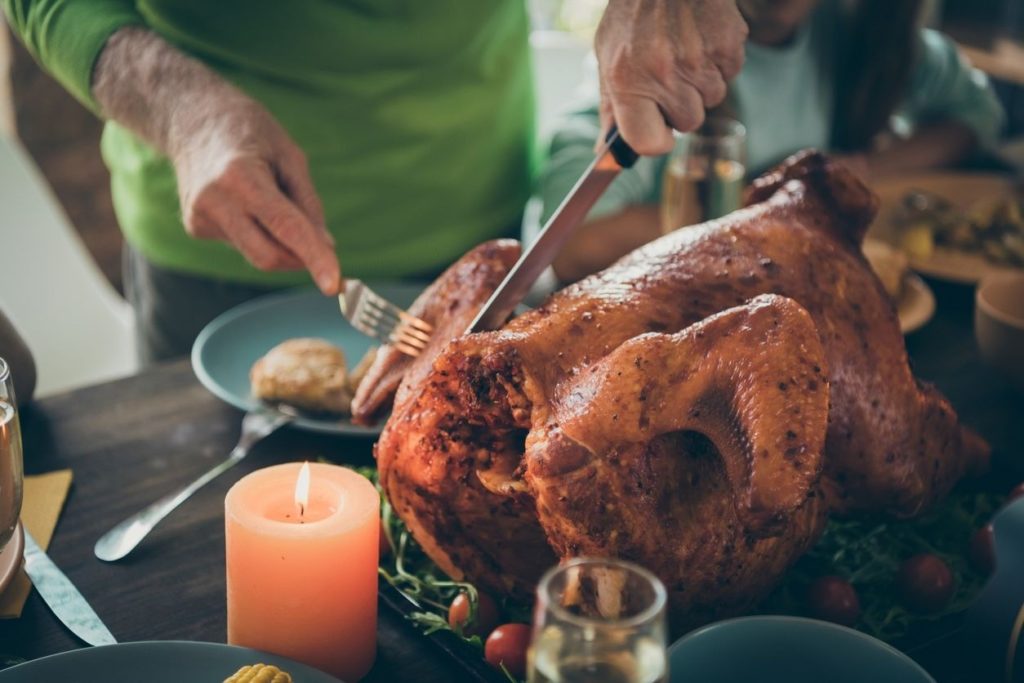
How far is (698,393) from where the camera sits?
100 cm

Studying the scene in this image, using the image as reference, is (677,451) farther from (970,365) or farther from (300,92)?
(300,92)

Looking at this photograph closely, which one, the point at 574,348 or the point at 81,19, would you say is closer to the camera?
the point at 574,348

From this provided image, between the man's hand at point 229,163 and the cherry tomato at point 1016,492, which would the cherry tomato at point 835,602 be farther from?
the man's hand at point 229,163

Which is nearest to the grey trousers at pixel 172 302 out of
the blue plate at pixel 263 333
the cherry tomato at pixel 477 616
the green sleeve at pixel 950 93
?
the blue plate at pixel 263 333

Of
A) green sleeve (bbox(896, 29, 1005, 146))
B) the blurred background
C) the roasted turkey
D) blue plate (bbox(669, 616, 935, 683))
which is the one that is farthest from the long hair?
blue plate (bbox(669, 616, 935, 683))

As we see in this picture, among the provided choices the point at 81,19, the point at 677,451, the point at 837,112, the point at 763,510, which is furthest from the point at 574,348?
the point at 837,112

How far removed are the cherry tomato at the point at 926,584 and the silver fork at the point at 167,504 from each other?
77 cm

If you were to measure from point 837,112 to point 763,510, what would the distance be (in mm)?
2005

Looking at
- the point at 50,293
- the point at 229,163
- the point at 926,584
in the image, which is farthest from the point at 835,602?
the point at 50,293

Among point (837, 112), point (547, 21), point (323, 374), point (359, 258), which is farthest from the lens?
point (547, 21)

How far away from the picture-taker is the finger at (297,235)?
134 cm

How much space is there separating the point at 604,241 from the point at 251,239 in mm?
999

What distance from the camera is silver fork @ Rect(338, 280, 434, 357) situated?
1269 mm

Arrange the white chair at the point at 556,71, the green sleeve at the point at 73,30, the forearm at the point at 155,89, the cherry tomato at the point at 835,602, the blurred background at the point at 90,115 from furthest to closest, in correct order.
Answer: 1. the white chair at the point at 556,71
2. the blurred background at the point at 90,115
3. the green sleeve at the point at 73,30
4. the forearm at the point at 155,89
5. the cherry tomato at the point at 835,602
